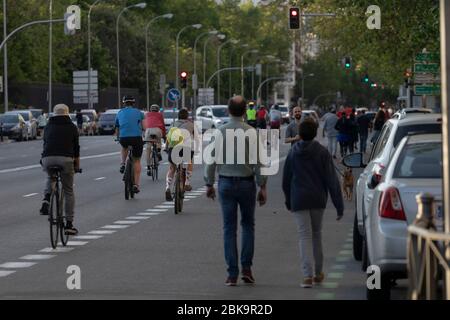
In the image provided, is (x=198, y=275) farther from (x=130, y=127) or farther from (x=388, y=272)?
(x=130, y=127)

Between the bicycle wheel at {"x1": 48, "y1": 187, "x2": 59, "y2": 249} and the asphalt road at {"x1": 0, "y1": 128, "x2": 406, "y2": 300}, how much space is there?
194 millimetres

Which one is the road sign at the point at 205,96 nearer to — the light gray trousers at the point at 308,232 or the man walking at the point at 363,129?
the man walking at the point at 363,129

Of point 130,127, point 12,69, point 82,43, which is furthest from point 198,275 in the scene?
point 82,43

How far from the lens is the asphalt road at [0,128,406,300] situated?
13344 millimetres

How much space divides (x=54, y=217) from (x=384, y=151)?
4.49 metres

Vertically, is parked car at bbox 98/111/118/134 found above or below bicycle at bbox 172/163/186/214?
above

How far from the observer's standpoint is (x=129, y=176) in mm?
26875

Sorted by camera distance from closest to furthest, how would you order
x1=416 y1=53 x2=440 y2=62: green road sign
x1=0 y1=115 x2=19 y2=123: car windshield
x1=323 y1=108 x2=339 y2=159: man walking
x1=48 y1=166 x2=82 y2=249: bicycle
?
x1=48 y1=166 x2=82 y2=249: bicycle → x1=416 y1=53 x2=440 y2=62: green road sign → x1=323 y1=108 x2=339 y2=159: man walking → x1=0 y1=115 x2=19 y2=123: car windshield

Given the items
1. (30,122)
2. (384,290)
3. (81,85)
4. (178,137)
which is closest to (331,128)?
(178,137)

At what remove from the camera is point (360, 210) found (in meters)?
15.7

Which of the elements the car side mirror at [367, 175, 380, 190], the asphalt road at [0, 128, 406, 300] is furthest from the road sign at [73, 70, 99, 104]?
the car side mirror at [367, 175, 380, 190]

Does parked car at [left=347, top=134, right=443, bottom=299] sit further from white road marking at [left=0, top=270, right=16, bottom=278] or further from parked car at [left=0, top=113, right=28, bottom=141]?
parked car at [left=0, top=113, right=28, bottom=141]

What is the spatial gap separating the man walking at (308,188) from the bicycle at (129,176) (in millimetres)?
13043
